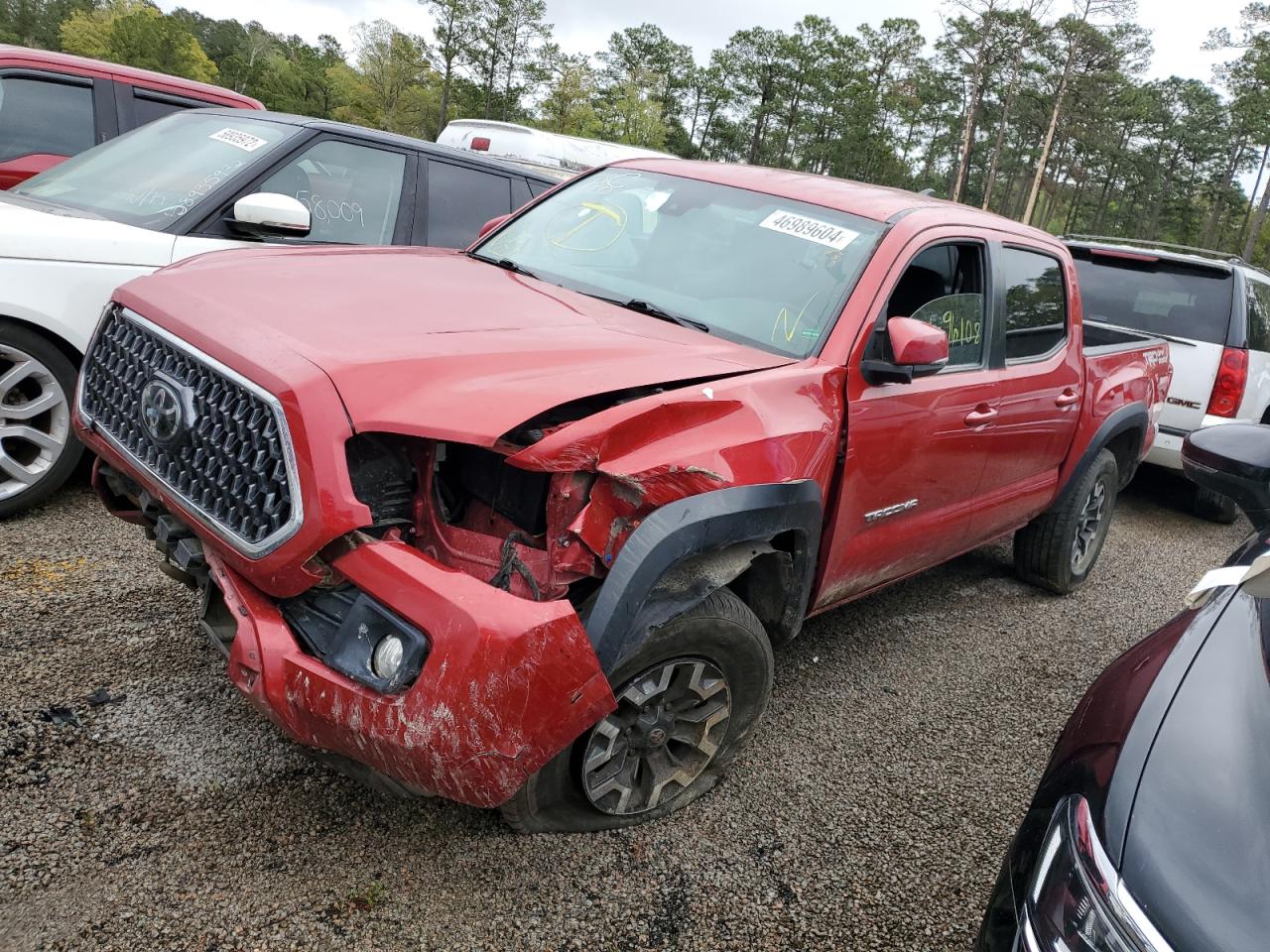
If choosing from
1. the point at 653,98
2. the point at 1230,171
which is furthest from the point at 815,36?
the point at 1230,171

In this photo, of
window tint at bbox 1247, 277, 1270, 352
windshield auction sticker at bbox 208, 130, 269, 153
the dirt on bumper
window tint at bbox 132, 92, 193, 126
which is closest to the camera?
the dirt on bumper

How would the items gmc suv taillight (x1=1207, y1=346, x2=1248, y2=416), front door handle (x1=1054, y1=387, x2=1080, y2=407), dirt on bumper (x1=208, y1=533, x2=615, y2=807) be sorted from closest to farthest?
dirt on bumper (x1=208, y1=533, x2=615, y2=807)
front door handle (x1=1054, y1=387, x2=1080, y2=407)
gmc suv taillight (x1=1207, y1=346, x2=1248, y2=416)

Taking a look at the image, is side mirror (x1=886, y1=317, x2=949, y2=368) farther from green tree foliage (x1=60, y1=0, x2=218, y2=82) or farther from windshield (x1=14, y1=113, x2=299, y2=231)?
green tree foliage (x1=60, y1=0, x2=218, y2=82)

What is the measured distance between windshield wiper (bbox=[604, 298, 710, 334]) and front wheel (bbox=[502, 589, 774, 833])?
0.89m

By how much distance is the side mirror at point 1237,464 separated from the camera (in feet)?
7.35

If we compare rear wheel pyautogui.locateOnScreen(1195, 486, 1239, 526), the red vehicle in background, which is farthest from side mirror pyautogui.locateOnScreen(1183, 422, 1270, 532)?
the red vehicle in background

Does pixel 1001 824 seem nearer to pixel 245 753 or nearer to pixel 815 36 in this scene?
pixel 245 753

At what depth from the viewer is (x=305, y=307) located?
2361 millimetres

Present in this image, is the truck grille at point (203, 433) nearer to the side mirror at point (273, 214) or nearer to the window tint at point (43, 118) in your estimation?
the side mirror at point (273, 214)

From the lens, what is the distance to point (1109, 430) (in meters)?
4.53

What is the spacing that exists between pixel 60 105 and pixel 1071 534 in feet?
21.6

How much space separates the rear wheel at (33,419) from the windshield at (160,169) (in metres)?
0.75

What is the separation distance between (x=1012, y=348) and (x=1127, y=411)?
1.42 metres

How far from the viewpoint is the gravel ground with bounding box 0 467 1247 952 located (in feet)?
6.94
